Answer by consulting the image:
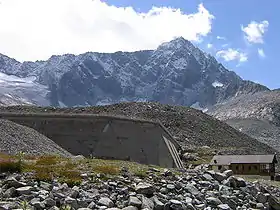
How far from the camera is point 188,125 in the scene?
132 meters

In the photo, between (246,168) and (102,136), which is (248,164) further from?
(102,136)

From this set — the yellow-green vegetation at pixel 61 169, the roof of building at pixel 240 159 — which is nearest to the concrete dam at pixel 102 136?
the roof of building at pixel 240 159

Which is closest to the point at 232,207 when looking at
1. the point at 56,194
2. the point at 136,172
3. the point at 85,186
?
the point at 136,172

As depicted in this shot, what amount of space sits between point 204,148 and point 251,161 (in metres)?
25.3

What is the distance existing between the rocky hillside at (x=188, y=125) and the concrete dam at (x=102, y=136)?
138 ft

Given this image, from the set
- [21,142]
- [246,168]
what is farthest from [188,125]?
[21,142]

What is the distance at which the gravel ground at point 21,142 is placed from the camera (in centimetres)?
4544

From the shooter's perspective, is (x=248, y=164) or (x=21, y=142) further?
(x=248, y=164)

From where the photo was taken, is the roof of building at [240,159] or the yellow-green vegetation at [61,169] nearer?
the yellow-green vegetation at [61,169]

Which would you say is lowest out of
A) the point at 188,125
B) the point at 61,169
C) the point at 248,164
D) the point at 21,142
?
the point at 61,169

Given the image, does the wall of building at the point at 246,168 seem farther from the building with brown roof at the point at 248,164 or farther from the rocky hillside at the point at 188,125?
the rocky hillside at the point at 188,125

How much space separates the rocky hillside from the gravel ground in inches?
2455

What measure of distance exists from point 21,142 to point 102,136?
21068 millimetres

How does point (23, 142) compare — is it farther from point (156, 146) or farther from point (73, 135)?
point (156, 146)
